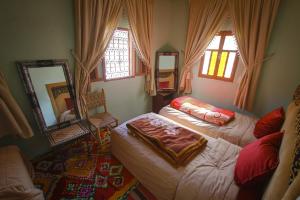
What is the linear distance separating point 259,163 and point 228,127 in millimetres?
1159

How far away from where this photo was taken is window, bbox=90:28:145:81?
247 cm

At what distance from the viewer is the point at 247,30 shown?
93.9 inches

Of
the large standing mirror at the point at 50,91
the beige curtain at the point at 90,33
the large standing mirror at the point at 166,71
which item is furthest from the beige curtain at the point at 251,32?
the large standing mirror at the point at 50,91

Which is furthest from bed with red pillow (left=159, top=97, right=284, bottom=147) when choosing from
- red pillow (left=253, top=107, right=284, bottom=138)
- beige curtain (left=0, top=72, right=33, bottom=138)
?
beige curtain (left=0, top=72, right=33, bottom=138)

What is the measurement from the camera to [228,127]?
7.12 ft

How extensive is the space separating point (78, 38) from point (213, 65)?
8.16 ft

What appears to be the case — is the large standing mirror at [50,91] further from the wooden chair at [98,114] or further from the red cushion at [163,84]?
the red cushion at [163,84]

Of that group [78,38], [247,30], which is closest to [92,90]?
[78,38]

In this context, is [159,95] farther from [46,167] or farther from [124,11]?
[46,167]

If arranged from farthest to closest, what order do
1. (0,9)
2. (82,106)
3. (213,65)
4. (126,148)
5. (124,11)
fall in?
1. (213,65)
2. (124,11)
3. (82,106)
4. (126,148)
5. (0,9)

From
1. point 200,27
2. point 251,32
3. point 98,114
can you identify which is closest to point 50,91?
point 98,114

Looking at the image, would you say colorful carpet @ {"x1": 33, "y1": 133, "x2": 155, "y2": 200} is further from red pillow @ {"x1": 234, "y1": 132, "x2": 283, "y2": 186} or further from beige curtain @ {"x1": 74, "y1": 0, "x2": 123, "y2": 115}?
red pillow @ {"x1": 234, "y1": 132, "x2": 283, "y2": 186}

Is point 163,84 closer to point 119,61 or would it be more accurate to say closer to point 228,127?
point 119,61

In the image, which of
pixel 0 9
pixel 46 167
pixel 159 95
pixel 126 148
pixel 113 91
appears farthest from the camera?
pixel 159 95
